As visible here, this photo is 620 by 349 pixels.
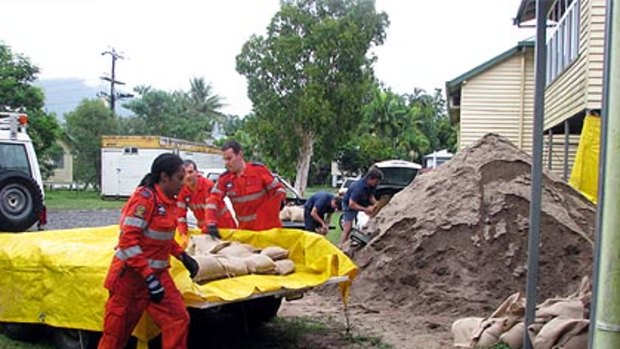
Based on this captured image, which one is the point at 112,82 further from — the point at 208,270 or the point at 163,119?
the point at 208,270

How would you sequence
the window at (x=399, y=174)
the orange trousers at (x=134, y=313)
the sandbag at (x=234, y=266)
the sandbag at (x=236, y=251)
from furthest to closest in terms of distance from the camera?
the window at (x=399, y=174)
the sandbag at (x=236, y=251)
the sandbag at (x=234, y=266)
the orange trousers at (x=134, y=313)

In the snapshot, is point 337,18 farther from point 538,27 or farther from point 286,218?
point 538,27

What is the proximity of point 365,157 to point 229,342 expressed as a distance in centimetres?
4308

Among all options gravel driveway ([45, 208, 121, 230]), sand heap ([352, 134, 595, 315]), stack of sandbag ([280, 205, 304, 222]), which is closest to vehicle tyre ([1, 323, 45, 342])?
sand heap ([352, 134, 595, 315])

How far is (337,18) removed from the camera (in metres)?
29.2

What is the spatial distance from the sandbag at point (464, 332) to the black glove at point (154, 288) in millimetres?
2814

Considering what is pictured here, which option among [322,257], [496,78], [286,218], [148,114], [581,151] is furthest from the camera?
[148,114]

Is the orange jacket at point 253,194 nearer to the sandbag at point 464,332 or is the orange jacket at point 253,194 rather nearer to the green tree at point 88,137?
the sandbag at point 464,332

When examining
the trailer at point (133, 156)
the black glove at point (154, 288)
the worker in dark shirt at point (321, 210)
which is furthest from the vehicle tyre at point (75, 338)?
the trailer at point (133, 156)

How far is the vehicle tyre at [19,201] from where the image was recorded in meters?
11.3

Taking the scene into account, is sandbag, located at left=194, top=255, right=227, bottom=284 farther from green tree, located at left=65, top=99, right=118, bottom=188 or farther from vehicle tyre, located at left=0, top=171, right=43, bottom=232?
green tree, located at left=65, top=99, right=118, bottom=188

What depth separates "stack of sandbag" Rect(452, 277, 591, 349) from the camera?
538 cm

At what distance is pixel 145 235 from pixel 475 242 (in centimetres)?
474

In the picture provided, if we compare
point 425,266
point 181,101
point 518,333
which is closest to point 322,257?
point 518,333
